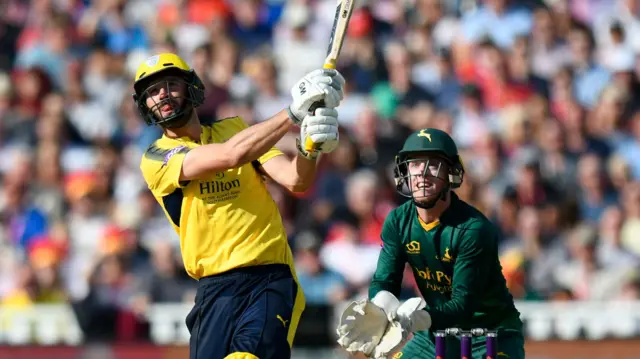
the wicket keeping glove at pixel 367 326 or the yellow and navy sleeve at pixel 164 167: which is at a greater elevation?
the yellow and navy sleeve at pixel 164 167

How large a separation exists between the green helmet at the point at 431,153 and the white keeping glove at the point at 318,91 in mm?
517

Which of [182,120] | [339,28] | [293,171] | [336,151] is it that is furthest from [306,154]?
[336,151]

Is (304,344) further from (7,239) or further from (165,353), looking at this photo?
(7,239)

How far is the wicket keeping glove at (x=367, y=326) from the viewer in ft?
21.8

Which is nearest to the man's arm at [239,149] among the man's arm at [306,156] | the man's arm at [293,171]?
the man's arm at [306,156]

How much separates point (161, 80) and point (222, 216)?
2.72 ft

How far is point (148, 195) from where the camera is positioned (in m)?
13.0

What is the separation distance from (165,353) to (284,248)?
3919 mm

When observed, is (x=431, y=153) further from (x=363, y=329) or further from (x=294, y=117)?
(x=363, y=329)

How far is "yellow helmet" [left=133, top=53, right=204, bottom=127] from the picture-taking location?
24.7 feet

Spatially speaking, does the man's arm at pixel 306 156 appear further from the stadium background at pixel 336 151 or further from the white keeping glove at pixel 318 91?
the stadium background at pixel 336 151

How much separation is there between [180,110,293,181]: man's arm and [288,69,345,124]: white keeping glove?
16 centimetres

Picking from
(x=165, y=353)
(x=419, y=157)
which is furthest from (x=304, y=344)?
(x=419, y=157)

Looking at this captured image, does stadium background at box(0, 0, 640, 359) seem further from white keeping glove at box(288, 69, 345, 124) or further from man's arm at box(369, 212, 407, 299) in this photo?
white keeping glove at box(288, 69, 345, 124)
